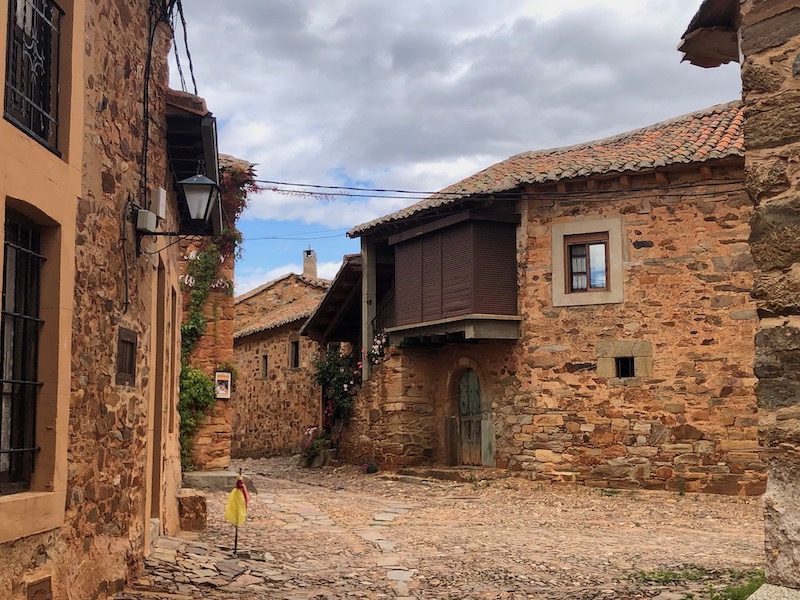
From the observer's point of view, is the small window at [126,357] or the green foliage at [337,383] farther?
the green foliage at [337,383]

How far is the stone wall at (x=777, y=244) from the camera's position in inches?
146

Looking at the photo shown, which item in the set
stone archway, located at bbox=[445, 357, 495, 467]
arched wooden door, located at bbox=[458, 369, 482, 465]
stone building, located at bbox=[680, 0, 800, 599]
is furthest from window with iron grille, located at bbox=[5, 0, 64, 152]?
arched wooden door, located at bbox=[458, 369, 482, 465]

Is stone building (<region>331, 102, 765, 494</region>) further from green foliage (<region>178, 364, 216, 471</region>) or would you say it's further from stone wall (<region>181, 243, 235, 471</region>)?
green foliage (<region>178, 364, 216, 471</region>)

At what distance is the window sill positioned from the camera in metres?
4.32

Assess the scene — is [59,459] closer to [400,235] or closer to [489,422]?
[489,422]

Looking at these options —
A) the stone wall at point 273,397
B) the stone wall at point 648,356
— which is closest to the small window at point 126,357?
the stone wall at point 648,356

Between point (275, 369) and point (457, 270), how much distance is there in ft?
38.8

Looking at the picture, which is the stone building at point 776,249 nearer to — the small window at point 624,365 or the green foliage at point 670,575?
the green foliage at point 670,575

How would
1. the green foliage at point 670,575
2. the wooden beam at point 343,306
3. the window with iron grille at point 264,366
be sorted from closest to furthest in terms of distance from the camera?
the green foliage at point 670,575, the wooden beam at point 343,306, the window with iron grille at point 264,366

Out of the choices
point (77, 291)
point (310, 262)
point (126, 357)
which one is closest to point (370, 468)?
point (126, 357)

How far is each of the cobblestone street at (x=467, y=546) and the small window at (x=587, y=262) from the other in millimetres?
3438

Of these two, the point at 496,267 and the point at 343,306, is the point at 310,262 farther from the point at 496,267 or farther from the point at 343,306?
the point at 496,267

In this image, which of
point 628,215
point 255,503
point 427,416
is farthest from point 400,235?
point 255,503

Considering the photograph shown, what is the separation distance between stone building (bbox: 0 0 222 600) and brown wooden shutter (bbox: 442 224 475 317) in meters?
8.90
